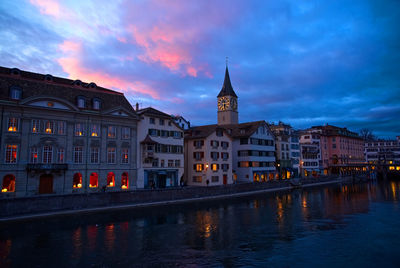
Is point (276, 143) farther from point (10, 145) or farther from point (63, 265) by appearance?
point (63, 265)

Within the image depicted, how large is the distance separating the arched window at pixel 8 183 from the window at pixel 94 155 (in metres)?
11.4

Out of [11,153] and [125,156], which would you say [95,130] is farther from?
[11,153]

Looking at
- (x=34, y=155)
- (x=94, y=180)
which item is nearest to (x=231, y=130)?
(x=94, y=180)

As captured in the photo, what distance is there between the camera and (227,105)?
114000 mm

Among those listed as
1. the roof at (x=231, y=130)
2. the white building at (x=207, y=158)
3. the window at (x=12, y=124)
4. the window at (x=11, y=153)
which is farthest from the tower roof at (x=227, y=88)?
the window at (x=11, y=153)

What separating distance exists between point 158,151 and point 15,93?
1035 inches

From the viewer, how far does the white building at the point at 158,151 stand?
181 feet

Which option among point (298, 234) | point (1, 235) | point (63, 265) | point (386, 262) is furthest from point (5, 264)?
point (386, 262)

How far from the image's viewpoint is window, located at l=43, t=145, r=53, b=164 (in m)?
44.5

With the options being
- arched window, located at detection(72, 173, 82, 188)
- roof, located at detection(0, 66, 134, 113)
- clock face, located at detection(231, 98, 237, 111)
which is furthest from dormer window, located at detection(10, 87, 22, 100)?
clock face, located at detection(231, 98, 237, 111)

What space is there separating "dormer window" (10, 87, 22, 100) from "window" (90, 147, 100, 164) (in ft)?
43.1

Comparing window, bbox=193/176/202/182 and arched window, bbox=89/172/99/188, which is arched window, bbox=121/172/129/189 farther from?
window, bbox=193/176/202/182

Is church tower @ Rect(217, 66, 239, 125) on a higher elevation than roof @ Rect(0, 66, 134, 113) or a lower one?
higher

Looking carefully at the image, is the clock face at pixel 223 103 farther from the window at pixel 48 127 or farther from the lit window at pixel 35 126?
the lit window at pixel 35 126
